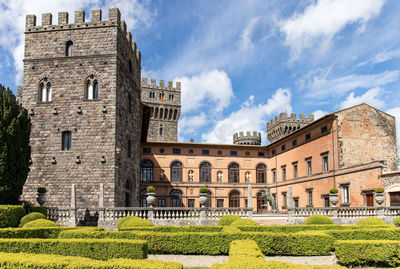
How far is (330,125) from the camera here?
2902cm

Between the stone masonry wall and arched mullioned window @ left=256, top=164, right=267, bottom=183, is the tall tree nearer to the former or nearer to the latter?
the stone masonry wall

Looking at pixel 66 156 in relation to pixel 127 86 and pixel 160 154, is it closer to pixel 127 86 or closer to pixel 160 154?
pixel 127 86

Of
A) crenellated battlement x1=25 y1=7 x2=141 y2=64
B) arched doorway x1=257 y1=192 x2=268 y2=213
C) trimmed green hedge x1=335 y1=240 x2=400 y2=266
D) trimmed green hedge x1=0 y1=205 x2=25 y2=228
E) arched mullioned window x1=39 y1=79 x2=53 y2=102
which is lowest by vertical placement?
arched doorway x1=257 y1=192 x2=268 y2=213

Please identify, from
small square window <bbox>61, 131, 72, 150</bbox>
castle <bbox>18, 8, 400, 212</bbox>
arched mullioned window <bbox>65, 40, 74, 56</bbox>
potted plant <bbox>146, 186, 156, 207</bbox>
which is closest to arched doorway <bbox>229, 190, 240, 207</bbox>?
castle <bbox>18, 8, 400, 212</bbox>

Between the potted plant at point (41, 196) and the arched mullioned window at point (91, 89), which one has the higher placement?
the arched mullioned window at point (91, 89)

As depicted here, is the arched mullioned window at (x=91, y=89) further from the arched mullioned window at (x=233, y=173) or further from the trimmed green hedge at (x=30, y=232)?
the arched mullioned window at (x=233, y=173)

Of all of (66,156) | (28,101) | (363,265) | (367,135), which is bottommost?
(363,265)

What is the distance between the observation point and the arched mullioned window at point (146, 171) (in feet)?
128

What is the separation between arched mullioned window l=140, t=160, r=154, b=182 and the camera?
39062 millimetres

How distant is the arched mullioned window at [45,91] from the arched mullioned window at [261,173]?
26.1m

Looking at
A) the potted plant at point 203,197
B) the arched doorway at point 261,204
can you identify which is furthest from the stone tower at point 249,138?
the potted plant at point 203,197

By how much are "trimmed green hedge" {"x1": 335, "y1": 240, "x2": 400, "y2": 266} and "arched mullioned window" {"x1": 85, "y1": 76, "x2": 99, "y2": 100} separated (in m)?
19.0

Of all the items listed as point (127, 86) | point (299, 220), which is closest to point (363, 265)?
point (299, 220)

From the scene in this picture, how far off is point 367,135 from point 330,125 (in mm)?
3127
